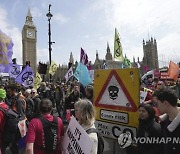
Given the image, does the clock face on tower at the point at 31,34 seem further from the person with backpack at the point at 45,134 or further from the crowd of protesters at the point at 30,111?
the person with backpack at the point at 45,134

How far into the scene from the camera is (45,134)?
292 cm

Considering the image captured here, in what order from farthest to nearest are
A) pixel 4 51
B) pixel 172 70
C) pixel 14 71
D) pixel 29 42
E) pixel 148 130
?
pixel 29 42 → pixel 14 71 → pixel 172 70 → pixel 4 51 → pixel 148 130

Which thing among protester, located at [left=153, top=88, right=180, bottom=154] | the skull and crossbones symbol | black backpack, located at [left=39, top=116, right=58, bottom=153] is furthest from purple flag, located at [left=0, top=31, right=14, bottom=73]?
protester, located at [left=153, top=88, right=180, bottom=154]

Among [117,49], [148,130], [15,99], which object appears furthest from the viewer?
[117,49]

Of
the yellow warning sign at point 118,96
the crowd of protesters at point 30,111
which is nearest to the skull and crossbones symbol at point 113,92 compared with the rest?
the yellow warning sign at point 118,96

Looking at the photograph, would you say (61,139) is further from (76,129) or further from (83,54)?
(83,54)

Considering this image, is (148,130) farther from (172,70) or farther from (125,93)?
(172,70)

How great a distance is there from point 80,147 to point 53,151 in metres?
0.70

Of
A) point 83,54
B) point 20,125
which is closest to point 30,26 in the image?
point 83,54

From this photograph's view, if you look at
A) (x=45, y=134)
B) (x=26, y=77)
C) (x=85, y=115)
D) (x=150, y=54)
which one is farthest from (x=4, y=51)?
(x=150, y=54)

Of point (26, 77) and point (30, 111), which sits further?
point (26, 77)

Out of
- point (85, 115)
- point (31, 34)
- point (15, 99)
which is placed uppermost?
point (31, 34)

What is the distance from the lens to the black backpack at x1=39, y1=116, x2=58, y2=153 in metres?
2.93

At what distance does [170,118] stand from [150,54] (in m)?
110
